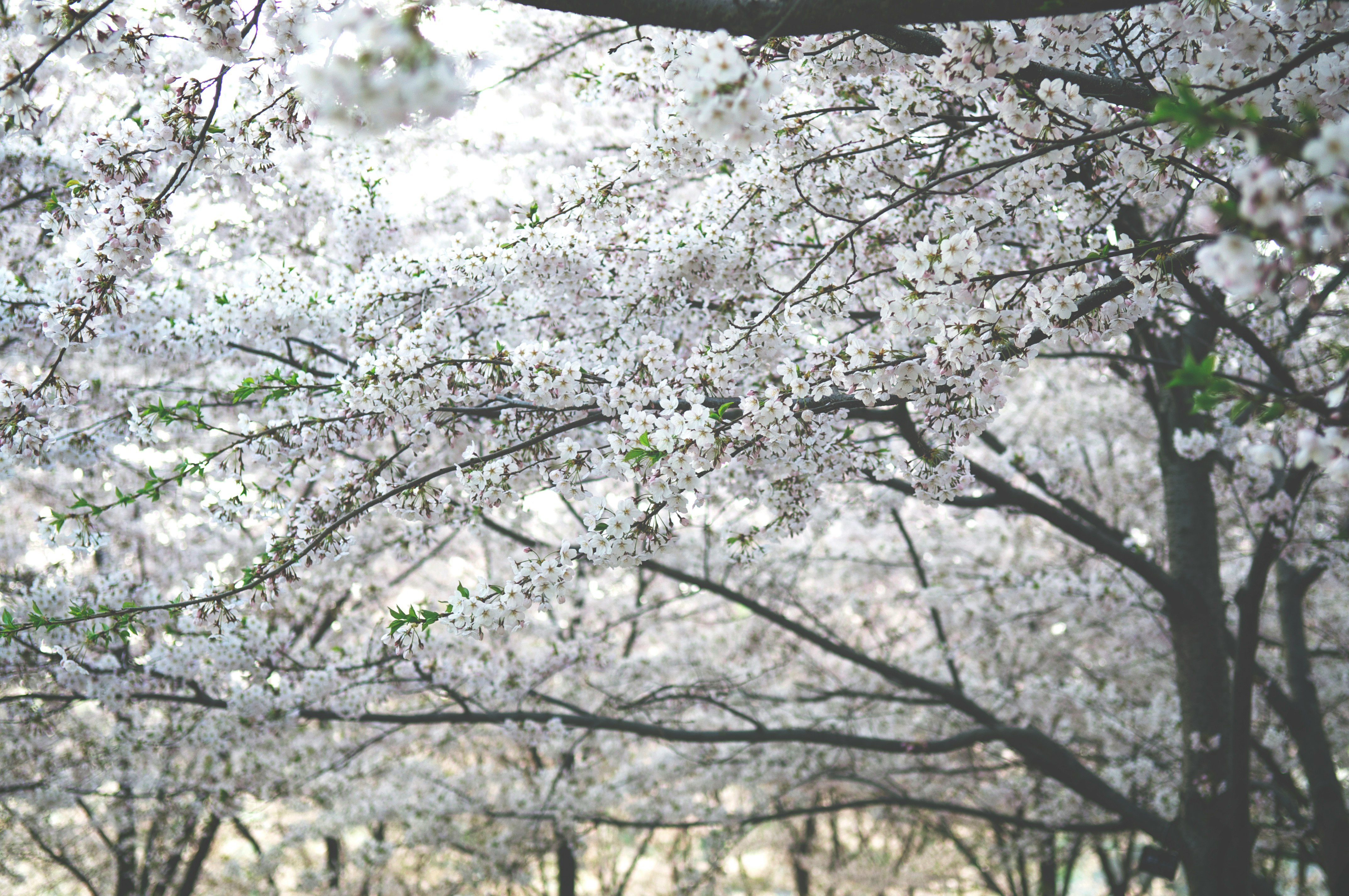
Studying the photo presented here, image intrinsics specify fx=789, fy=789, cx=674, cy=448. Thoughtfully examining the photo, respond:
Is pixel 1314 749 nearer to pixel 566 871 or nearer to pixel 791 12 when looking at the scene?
pixel 791 12

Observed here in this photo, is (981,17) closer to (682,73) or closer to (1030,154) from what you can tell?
(1030,154)

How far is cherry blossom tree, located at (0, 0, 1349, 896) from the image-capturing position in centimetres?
234

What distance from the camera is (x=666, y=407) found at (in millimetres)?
2584

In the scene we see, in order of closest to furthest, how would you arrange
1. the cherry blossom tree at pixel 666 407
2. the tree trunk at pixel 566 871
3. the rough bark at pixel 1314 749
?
the cherry blossom tree at pixel 666 407 → the rough bark at pixel 1314 749 → the tree trunk at pixel 566 871

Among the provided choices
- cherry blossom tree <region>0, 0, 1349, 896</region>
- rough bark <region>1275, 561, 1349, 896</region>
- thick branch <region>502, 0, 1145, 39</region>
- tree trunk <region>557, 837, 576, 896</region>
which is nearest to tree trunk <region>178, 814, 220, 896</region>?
cherry blossom tree <region>0, 0, 1349, 896</region>

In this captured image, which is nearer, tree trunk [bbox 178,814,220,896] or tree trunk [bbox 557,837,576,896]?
tree trunk [bbox 178,814,220,896]

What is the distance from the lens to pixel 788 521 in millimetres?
3812

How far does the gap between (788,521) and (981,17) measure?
2.39 metres

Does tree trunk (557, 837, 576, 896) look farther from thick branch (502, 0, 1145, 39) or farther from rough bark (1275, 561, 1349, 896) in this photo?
thick branch (502, 0, 1145, 39)

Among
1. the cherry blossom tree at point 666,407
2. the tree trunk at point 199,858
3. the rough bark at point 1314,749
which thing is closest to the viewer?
the cherry blossom tree at point 666,407

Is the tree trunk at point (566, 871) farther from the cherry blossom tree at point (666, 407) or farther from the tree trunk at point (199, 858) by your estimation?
the tree trunk at point (199, 858)

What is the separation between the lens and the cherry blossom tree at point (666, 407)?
7.68 ft

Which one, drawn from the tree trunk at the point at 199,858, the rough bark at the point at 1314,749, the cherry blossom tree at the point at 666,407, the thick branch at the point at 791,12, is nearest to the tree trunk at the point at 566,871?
the cherry blossom tree at the point at 666,407

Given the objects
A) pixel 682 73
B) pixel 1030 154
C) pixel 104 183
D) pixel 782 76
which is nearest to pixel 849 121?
pixel 782 76
